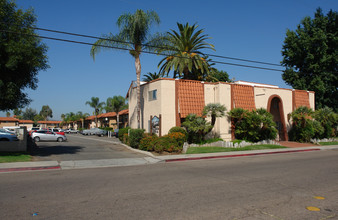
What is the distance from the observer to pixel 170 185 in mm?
8367

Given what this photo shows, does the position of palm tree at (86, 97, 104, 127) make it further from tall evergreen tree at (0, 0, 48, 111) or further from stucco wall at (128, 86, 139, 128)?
tall evergreen tree at (0, 0, 48, 111)

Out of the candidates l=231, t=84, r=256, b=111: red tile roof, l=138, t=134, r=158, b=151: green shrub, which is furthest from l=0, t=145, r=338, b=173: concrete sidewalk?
l=231, t=84, r=256, b=111: red tile roof

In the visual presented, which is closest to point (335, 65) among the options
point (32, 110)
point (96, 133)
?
point (96, 133)

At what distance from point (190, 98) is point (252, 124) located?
5.94 meters

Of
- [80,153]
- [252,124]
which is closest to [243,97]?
[252,124]

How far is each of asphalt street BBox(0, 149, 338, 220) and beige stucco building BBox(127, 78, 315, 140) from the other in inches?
Result: 471

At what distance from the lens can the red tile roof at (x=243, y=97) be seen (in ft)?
80.9

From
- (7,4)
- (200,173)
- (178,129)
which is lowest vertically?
(200,173)

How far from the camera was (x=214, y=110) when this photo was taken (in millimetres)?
21469

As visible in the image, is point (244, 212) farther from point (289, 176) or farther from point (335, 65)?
point (335, 65)

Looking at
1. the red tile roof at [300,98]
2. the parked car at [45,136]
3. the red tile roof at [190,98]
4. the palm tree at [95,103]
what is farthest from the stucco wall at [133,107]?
the palm tree at [95,103]

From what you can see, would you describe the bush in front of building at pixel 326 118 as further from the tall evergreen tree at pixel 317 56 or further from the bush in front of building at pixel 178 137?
the bush in front of building at pixel 178 137

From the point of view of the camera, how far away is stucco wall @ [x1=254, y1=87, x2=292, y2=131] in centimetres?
2636

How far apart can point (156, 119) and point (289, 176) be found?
14.2 m
